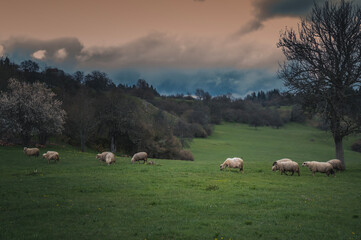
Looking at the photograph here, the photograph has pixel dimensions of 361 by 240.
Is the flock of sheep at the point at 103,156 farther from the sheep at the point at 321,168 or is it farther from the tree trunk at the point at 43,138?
the sheep at the point at 321,168

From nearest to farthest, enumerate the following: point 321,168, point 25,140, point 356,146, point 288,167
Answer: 1. point 321,168
2. point 288,167
3. point 25,140
4. point 356,146

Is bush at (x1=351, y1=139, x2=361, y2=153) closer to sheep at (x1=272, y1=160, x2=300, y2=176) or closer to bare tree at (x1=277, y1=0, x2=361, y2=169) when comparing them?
bare tree at (x1=277, y1=0, x2=361, y2=169)

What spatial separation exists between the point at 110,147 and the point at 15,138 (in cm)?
1935

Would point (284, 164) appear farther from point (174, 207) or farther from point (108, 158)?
point (108, 158)

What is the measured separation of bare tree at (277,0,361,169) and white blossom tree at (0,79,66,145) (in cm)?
3877

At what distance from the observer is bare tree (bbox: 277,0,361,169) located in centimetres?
2759

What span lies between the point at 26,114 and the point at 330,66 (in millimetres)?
45948

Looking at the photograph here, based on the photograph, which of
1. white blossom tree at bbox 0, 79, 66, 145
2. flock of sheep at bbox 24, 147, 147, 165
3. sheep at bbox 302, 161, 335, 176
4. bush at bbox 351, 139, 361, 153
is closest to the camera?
sheep at bbox 302, 161, 335, 176

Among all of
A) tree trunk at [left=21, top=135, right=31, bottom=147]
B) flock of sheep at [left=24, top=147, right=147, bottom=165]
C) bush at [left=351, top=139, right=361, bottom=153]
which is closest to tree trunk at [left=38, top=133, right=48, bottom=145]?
tree trunk at [left=21, top=135, right=31, bottom=147]

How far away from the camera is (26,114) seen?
44062mm

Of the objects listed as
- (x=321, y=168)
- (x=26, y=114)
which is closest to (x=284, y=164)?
(x=321, y=168)

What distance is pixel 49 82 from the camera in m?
117

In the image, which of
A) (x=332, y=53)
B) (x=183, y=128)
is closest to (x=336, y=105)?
(x=332, y=53)

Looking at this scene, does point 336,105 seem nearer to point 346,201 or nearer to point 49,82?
point 346,201
